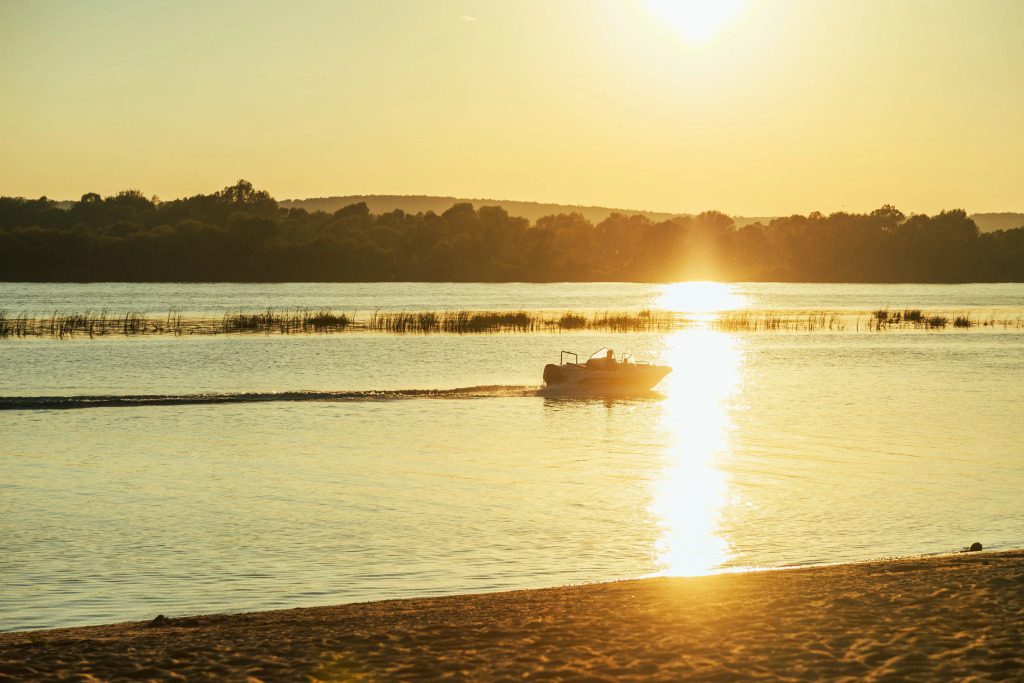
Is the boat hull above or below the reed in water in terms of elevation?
below

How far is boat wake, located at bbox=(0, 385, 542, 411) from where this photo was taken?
35.8m

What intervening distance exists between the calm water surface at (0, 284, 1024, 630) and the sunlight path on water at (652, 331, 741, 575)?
88mm

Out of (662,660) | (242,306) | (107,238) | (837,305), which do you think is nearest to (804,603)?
(662,660)

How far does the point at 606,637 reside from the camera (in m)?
10.4

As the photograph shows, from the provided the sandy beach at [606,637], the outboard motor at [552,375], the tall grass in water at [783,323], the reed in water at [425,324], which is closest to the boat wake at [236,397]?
the outboard motor at [552,375]

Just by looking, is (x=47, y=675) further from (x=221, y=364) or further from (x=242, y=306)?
(x=242, y=306)

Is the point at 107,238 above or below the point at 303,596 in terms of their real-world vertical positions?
above

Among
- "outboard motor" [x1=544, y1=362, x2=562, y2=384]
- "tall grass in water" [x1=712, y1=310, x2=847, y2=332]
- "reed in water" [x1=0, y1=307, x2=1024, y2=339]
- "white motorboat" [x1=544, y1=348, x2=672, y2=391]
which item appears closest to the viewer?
"white motorboat" [x1=544, y1=348, x2=672, y2=391]

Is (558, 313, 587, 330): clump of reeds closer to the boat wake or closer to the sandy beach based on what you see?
the boat wake

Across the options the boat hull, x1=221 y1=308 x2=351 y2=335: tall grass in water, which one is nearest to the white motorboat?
the boat hull

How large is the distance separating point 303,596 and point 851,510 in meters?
10.9

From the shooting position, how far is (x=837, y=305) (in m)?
130

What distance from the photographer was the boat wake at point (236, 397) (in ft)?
117

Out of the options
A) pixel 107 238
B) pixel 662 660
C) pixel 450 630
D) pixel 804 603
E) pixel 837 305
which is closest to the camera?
pixel 662 660
